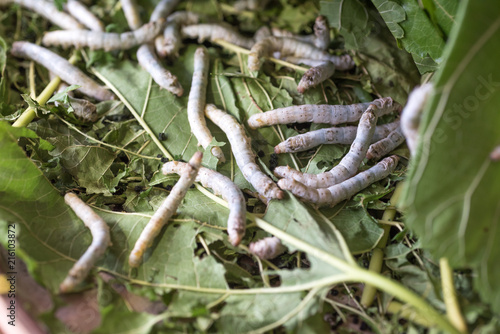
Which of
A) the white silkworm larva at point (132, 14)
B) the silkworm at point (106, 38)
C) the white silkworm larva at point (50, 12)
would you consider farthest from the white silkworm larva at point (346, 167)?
the white silkworm larva at point (50, 12)

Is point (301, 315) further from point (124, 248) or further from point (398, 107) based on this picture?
point (398, 107)

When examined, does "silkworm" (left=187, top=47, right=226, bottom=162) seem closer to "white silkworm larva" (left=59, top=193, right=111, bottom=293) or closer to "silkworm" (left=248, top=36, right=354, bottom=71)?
"silkworm" (left=248, top=36, right=354, bottom=71)

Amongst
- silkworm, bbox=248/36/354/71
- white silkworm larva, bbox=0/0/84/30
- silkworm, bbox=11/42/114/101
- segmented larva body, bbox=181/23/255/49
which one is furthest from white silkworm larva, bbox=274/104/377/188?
white silkworm larva, bbox=0/0/84/30

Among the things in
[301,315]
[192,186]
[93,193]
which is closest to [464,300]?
[301,315]

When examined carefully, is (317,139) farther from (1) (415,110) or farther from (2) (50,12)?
(2) (50,12)

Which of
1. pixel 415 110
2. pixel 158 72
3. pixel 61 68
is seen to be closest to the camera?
pixel 415 110

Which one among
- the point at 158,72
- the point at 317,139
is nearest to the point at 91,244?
the point at 158,72
